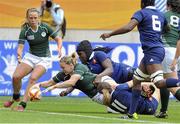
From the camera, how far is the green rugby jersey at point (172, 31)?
14.8 m

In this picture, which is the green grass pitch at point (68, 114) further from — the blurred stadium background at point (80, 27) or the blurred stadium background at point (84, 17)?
the blurred stadium background at point (84, 17)

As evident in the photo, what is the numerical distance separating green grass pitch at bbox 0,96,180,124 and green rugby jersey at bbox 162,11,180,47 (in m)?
1.32

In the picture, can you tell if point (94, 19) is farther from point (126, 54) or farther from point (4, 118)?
point (4, 118)

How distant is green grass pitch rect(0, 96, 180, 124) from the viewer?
43.2 ft

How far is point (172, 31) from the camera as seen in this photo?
49.3 ft

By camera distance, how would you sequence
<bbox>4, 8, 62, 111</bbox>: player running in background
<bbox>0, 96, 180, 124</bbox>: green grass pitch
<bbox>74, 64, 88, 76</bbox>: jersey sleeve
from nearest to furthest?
<bbox>0, 96, 180, 124</bbox>: green grass pitch
<bbox>74, 64, 88, 76</bbox>: jersey sleeve
<bbox>4, 8, 62, 111</bbox>: player running in background

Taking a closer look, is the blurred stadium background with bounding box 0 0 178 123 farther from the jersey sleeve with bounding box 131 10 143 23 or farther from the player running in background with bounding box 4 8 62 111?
the jersey sleeve with bounding box 131 10 143 23

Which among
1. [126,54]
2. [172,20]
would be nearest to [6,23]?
[126,54]

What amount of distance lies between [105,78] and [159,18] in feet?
8.30

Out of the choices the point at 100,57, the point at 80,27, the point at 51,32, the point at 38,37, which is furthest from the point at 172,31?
the point at 80,27

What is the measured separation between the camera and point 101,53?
16.5 metres

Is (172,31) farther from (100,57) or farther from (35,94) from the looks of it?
(35,94)

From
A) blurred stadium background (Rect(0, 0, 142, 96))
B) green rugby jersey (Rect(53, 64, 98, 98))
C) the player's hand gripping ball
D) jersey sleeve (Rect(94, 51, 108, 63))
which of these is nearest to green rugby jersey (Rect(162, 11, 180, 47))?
green rugby jersey (Rect(53, 64, 98, 98))

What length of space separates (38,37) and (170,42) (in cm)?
288
